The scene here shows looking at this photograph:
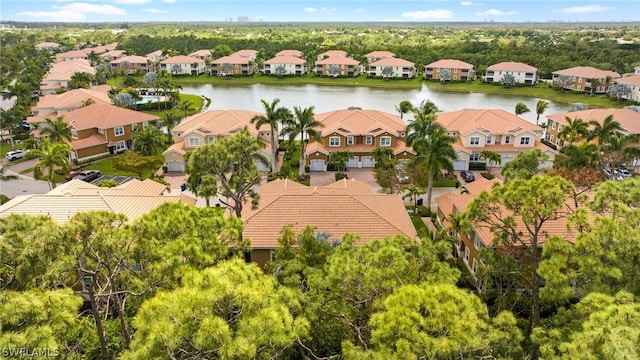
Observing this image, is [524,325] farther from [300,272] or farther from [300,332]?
[300,332]

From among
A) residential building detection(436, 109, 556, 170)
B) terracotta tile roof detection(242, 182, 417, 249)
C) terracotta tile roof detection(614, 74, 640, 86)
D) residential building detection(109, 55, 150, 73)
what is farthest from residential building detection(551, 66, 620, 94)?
residential building detection(109, 55, 150, 73)

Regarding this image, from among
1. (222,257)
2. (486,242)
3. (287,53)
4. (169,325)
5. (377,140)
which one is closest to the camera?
(169,325)

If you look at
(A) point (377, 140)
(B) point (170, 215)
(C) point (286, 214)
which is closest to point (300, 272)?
(B) point (170, 215)

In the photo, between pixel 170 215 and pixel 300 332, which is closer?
pixel 300 332

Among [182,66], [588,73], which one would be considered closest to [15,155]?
[182,66]

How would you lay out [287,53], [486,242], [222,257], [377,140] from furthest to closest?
[287,53], [377,140], [486,242], [222,257]

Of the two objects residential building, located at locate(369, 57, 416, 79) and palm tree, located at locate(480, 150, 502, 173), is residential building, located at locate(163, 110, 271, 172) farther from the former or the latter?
residential building, located at locate(369, 57, 416, 79)
